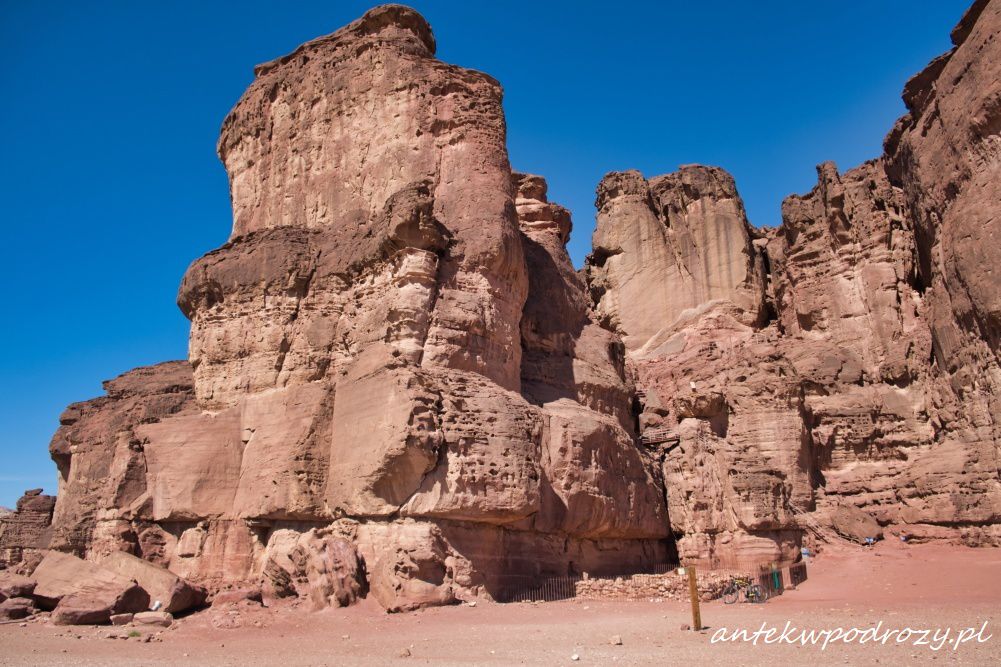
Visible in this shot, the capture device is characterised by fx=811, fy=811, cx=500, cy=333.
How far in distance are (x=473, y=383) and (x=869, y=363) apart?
1715cm

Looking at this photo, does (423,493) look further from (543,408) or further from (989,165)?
(989,165)

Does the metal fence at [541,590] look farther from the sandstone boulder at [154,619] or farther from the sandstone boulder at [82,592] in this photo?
the sandstone boulder at [82,592]

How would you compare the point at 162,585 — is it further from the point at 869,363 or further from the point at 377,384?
the point at 869,363

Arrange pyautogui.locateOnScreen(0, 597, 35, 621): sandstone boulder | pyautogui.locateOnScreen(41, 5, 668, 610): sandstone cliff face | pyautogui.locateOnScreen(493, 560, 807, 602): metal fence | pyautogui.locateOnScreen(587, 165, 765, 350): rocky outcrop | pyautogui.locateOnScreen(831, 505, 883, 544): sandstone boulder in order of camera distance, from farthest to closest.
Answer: pyautogui.locateOnScreen(587, 165, 765, 350): rocky outcrop, pyautogui.locateOnScreen(831, 505, 883, 544): sandstone boulder, pyautogui.locateOnScreen(493, 560, 807, 602): metal fence, pyautogui.locateOnScreen(41, 5, 668, 610): sandstone cliff face, pyautogui.locateOnScreen(0, 597, 35, 621): sandstone boulder

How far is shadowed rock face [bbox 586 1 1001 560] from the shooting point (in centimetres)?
2314

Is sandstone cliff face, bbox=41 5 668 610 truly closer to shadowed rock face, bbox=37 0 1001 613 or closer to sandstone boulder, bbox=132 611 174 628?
shadowed rock face, bbox=37 0 1001 613

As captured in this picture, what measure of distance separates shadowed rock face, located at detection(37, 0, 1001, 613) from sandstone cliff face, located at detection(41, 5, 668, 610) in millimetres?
74

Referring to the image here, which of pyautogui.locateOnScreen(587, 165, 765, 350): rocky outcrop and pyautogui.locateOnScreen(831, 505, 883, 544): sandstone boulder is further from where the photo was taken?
pyautogui.locateOnScreen(587, 165, 765, 350): rocky outcrop

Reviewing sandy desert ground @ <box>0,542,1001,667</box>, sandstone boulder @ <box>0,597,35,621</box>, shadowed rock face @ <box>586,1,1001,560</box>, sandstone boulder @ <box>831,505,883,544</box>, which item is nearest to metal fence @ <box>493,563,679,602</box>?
sandy desert ground @ <box>0,542,1001,667</box>

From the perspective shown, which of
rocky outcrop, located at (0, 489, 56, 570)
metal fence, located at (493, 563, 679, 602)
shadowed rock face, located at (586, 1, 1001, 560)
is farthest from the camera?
rocky outcrop, located at (0, 489, 56, 570)

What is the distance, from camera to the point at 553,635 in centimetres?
1286

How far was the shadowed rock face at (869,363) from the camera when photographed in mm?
23141

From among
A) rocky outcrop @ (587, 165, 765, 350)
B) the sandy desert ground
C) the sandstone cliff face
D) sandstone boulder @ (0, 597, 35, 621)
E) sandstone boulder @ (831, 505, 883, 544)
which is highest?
rocky outcrop @ (587, 165, 765, 350)

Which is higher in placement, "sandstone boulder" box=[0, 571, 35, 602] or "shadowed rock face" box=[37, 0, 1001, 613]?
"shadowed rock face" box=[37, 0, 1001, 613]
